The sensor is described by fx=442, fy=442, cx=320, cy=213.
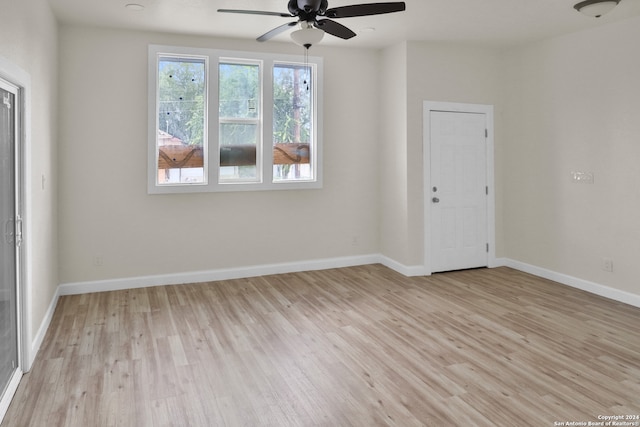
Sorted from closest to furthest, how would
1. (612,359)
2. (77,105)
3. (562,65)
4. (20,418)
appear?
(20,418) < (612,359) < (77,105) < (562,65)

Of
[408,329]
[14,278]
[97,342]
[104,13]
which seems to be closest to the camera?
[14,278]

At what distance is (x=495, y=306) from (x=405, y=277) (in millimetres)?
1237

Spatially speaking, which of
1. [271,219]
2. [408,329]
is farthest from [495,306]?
[271,219]

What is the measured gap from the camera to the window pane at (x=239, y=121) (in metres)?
5.08

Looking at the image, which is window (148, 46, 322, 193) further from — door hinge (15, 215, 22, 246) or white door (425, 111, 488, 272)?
door hinge (15, 215, 22, 246)

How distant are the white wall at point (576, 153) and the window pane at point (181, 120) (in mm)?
3775

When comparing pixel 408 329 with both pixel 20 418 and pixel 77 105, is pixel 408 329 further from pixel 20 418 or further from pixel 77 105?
pixel 77 105

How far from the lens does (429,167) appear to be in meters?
5.27

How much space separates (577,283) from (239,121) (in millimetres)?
4146

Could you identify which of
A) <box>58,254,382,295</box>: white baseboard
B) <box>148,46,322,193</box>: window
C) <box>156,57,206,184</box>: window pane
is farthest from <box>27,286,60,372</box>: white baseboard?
<box>156,57,206,184</box>: window pane

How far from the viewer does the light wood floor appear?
242 centimetres

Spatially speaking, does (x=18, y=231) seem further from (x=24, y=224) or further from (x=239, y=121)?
(x=239, y=121)

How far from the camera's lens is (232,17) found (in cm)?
424

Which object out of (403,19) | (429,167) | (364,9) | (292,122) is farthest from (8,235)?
(429,167)
